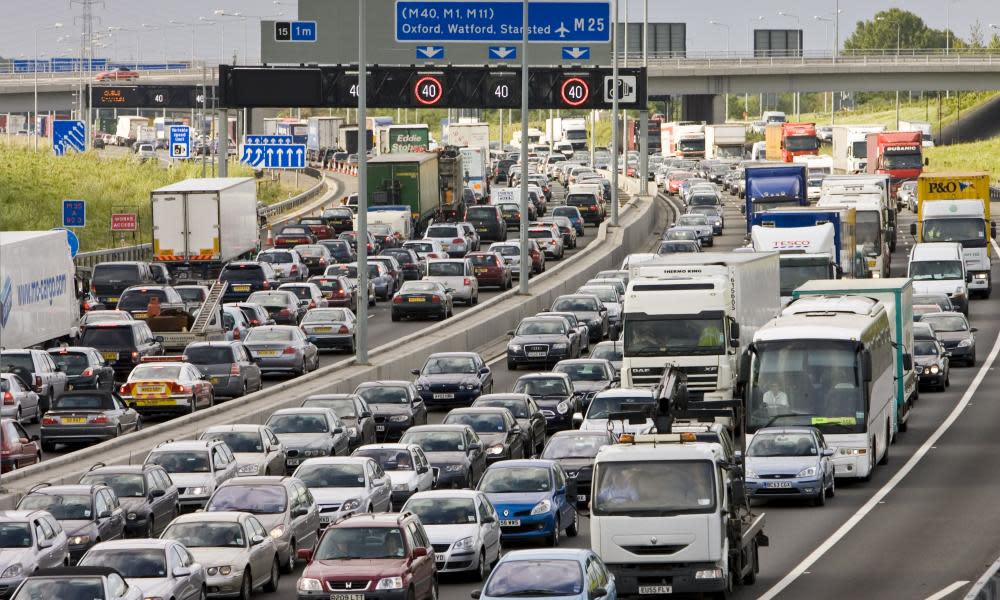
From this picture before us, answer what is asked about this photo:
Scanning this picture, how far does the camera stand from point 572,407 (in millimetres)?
40719

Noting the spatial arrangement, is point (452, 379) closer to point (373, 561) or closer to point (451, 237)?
point (373, 561)

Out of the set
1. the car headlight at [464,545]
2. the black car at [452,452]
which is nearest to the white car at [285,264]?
the black car at [452,452]

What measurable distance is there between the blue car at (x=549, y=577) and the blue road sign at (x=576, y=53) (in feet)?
197

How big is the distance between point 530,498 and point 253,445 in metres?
5.93

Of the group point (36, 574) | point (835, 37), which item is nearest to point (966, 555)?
point (36, 574)

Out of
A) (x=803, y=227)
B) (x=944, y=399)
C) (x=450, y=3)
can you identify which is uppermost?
(x=450, y=3)

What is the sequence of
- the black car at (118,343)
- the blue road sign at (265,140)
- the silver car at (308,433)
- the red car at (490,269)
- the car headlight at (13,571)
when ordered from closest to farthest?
the car headlight at (13,571)
the silver car at (308,433)
the black car at (118,343)
the red car at (490,269)
the blue road sign at (265,140)

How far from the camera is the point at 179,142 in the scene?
112 metres

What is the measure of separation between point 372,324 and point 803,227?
12938 mm

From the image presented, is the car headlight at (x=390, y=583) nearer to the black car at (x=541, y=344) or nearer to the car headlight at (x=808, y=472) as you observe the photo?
the car headlight at (x=808, y=472)

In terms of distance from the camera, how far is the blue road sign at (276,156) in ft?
346

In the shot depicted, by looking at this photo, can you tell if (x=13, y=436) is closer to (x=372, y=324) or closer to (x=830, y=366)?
(x=830, y=366)

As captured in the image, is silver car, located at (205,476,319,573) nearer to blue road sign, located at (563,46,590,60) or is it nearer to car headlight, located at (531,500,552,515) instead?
car headlight, located at (531,500,552,515)

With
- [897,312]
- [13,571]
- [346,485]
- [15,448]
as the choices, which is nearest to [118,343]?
[15,448]
